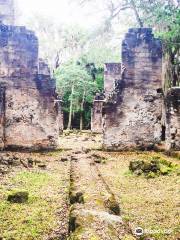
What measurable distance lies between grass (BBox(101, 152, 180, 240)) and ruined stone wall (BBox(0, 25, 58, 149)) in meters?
4.25

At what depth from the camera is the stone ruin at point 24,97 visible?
617 inches

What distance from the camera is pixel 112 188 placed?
9016 millimetres

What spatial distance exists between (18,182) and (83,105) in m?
27.3

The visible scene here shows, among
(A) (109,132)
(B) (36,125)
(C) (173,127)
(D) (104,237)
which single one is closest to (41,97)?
(B) (36,125)

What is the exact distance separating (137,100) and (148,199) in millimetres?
8431

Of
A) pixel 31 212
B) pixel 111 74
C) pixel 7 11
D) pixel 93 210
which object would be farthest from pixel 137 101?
pixel 7 11

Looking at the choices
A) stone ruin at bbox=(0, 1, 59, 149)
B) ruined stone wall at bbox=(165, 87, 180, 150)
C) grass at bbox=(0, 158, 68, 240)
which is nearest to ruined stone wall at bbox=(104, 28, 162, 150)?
ruined stone wall at bbox=(165, 87, 180, 150)

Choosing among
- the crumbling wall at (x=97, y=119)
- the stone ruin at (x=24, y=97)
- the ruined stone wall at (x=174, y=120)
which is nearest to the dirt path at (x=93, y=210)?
the ruined stone wall at (x=174, y=120)

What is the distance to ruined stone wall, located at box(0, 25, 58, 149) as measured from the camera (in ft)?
51.4

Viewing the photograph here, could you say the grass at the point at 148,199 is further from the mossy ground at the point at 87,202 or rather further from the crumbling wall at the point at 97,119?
the crumbling wall at the point at 97,119

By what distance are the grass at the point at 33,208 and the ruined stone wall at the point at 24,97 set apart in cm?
528

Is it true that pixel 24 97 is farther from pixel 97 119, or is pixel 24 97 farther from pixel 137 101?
pixel 97 119

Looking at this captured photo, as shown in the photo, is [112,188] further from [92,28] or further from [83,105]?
[83,105]

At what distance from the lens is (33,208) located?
284 inches
